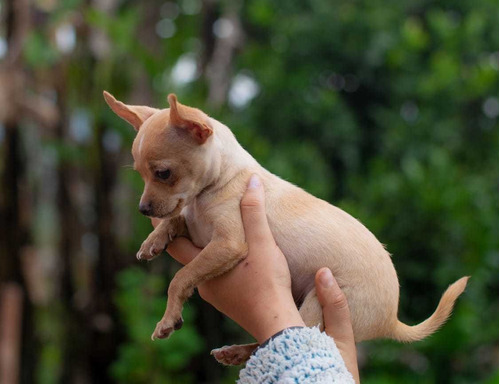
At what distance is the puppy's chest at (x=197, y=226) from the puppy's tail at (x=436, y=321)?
0.65 metres

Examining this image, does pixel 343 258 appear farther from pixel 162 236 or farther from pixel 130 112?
pixel 130 112

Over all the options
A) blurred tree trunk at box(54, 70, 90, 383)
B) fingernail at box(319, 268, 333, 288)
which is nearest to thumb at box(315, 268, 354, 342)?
fingernail at box(319, 268, 333, 288)

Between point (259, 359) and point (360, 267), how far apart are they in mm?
424

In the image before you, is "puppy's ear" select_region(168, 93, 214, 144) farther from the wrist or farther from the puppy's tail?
the puppy's tail

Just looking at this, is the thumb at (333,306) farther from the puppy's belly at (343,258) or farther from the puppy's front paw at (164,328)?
the puppy's front paw at (164,328)

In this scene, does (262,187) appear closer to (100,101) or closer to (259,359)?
(259,359)

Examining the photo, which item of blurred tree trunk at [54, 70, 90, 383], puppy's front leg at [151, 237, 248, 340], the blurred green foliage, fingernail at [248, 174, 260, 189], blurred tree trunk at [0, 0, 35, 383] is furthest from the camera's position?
blurred tree trunk at [54, 70, 90, 383]

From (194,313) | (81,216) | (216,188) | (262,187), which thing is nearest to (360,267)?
(262,187)

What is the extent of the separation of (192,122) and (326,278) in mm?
559

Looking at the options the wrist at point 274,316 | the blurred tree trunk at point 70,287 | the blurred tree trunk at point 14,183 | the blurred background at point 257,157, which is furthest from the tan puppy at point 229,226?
the blurred tree trunk at point 70,287

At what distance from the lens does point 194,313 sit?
4.49 meters

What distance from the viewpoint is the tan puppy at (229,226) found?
5.59 ft

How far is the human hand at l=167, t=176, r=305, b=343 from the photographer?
1725 mm

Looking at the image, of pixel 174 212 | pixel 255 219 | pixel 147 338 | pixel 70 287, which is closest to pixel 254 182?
pixel 255 219
